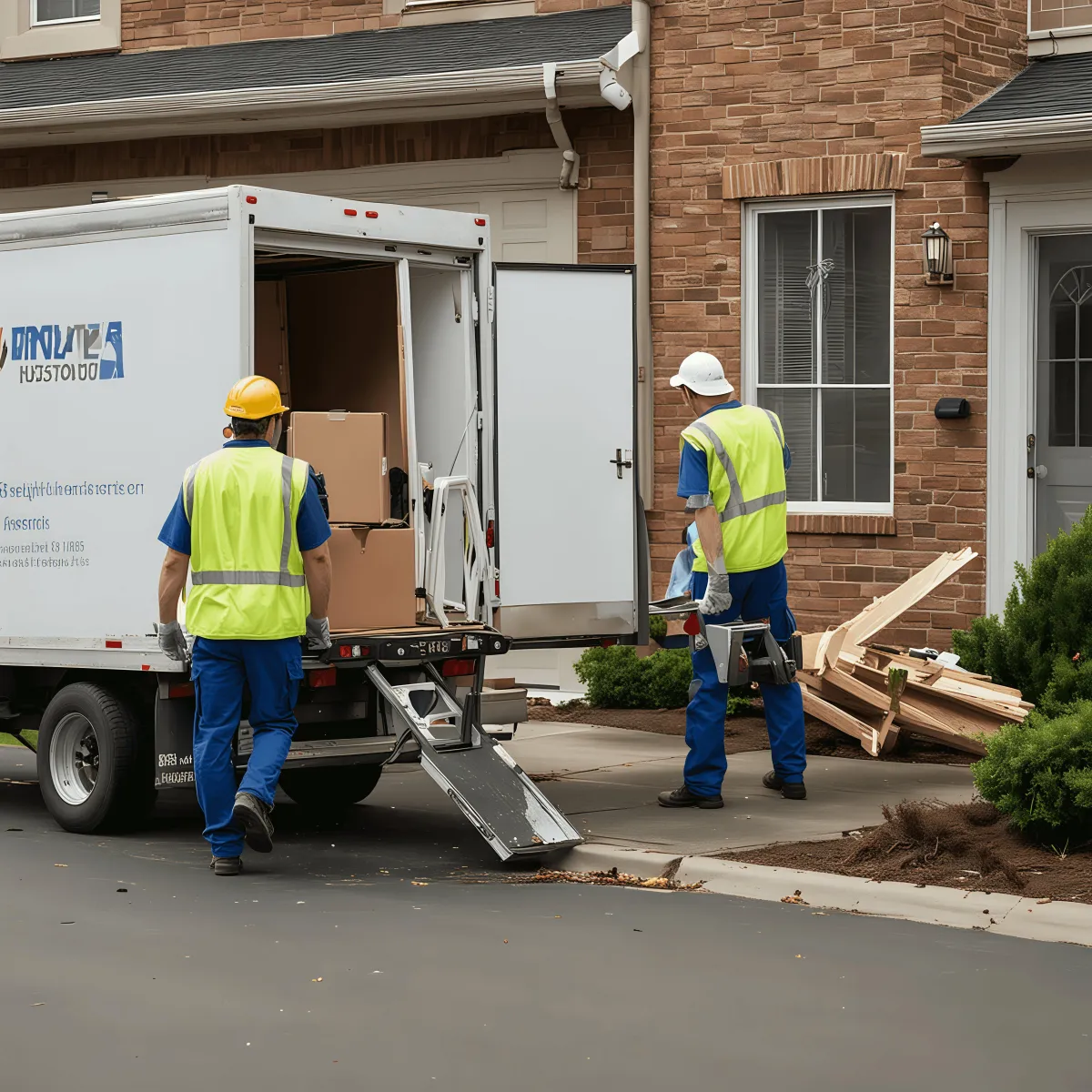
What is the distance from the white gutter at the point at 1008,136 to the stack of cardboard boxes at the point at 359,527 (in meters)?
4.66

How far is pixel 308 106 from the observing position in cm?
1338

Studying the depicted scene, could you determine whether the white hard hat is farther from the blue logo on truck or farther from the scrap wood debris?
the blue logo on truck

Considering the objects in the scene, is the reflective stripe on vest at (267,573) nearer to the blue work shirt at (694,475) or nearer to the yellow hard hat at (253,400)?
the yellow hard hat at (253,400)

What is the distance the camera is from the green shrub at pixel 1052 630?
378 inches

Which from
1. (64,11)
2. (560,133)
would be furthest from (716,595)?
(64,11)

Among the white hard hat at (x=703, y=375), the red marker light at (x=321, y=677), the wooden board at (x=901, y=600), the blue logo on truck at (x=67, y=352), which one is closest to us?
the red marker light at (x=321, y=677)

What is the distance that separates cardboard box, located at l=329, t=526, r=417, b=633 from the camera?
Answer: 28.8ft

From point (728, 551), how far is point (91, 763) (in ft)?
10.5

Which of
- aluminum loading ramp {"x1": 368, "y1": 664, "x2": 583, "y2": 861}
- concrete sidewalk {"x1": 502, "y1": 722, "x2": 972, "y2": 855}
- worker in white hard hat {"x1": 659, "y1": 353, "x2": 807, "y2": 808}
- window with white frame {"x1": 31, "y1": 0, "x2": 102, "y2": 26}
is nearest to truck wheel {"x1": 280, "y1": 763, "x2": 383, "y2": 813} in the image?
concrete sidewalk {"x1": 502, "y1": 722, "x2": 972, "y2": 855}

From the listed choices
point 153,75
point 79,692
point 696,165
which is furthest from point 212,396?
point 153,75

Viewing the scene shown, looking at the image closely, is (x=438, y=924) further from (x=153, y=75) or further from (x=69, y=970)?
(x=153, y=75)

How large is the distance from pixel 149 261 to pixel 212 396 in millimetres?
Answer: 721

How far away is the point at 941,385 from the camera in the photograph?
40.2 feet

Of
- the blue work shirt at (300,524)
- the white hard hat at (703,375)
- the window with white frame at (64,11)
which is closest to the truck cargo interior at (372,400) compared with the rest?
the blue work shirt at (300,524)
